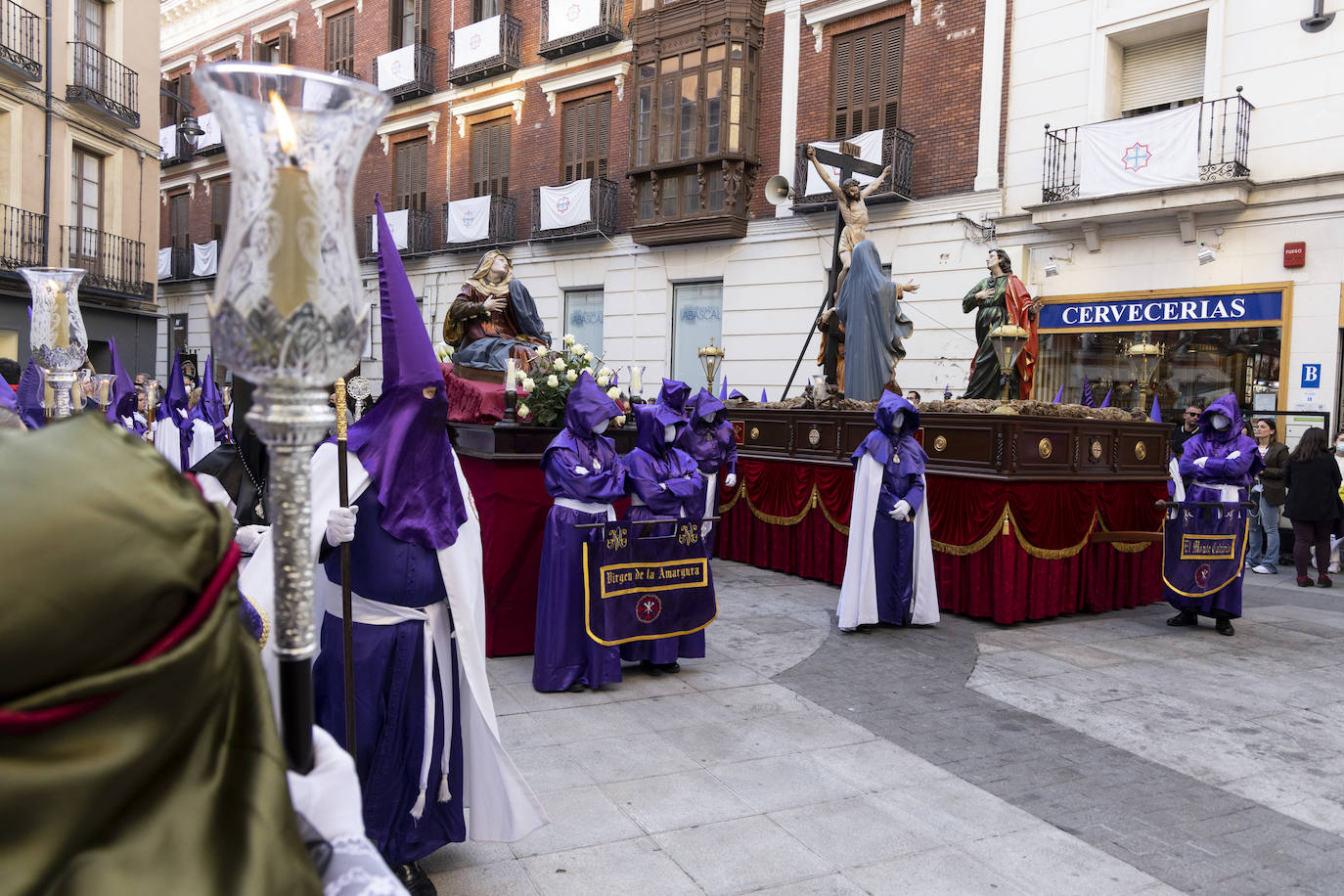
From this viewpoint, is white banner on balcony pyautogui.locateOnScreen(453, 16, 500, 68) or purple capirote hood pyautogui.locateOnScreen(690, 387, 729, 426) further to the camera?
white banner on balcony pyautogui.locateOnScreen(453, 16, 500, 68)

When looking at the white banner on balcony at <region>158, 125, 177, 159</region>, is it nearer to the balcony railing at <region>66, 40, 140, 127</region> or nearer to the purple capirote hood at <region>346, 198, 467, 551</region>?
the balcony railing at <region>66, 40, 140, 127</region>

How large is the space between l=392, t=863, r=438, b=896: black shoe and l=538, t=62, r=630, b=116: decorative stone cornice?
18.5 meters

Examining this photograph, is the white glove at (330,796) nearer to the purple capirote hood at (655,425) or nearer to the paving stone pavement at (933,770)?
the paving stone pavement at (933,770)

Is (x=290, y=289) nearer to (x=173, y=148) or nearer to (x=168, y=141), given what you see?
(x=173, y=148)

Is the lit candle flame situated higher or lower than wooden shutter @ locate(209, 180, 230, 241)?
lower

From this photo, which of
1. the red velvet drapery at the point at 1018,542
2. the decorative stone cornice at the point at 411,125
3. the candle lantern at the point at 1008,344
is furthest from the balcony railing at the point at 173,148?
the candle lantern at the point at 1008,344

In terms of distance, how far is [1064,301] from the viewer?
14281 millimetres

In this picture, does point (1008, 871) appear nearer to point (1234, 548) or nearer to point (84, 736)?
point (84, 736)

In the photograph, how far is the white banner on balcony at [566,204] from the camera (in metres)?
19.8

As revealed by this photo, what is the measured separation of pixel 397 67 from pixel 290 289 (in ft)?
80.7

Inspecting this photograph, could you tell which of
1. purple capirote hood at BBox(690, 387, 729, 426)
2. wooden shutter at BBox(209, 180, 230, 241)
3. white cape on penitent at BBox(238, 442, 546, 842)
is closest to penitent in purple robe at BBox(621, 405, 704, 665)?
purple capirote hood at BBox(690, 387, 729, 426)

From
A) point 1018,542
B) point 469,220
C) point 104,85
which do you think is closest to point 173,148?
point 104,85

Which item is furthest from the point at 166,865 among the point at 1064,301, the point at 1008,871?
the point at 1064,301

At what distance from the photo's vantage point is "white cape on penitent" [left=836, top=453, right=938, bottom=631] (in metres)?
7.79
